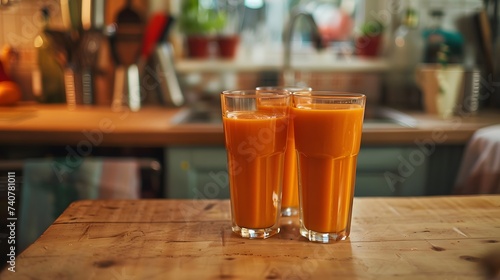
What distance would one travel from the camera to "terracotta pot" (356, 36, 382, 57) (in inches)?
90.8

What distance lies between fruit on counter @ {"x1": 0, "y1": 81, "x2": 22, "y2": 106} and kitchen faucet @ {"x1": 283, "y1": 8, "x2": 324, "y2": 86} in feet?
3.63

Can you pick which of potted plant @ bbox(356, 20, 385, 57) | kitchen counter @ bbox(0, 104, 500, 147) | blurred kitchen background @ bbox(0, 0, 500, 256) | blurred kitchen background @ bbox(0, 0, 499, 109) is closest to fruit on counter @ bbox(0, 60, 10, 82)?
blurred kitchen background @ bbox(0, 0, 500, 256)

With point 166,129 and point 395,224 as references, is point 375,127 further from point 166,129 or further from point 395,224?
point 395,224

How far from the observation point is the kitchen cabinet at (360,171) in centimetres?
163

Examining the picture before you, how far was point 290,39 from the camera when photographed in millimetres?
2115

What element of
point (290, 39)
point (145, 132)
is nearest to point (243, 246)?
point (145, 132)

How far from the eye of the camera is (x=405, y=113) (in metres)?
2.01

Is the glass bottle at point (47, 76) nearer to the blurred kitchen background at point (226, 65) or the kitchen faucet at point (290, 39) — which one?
the blurred kitchen background at point (226, 65)

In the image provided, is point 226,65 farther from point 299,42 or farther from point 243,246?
point 243,246

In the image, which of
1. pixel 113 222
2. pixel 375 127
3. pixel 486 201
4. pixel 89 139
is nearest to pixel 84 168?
pixel 89 139

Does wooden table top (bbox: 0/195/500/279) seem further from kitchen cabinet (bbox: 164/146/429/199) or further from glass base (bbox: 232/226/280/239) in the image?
A: kitchen cabinet (bbox: 164/146/429/199)

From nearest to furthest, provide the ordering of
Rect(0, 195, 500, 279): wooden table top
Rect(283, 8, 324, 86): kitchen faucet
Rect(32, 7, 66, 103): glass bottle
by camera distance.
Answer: Rect(0, 195, 500, 279): wooden table top < Rect(283, 8, 324, 86): kitchen faucet < Rect(32, 7, 66, 103): glass bottle

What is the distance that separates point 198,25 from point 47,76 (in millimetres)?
677

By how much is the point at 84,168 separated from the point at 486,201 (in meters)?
1.11
